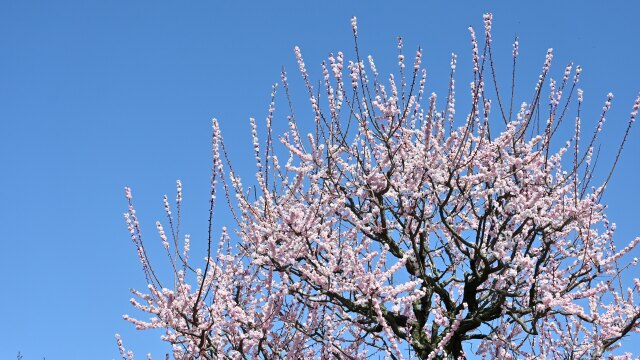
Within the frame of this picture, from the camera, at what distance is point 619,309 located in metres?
9.56

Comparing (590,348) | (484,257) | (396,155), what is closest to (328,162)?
(396,155)

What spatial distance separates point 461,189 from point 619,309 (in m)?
3.03

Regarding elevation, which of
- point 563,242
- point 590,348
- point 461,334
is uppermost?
point 563,242

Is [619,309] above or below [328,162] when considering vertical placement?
below

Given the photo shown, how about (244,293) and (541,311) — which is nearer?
(541,311)

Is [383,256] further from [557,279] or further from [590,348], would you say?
[590,348]

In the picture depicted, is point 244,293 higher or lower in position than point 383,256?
higher

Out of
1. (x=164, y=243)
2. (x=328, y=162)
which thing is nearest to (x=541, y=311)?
(x=328, y=162)

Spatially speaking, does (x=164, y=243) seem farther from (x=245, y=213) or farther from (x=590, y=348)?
(x=590, y=348)

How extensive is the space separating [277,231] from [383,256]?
167 cm

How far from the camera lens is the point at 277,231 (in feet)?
27.7

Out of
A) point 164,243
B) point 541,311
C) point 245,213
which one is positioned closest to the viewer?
point 164,243

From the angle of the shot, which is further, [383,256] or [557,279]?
[557,279]

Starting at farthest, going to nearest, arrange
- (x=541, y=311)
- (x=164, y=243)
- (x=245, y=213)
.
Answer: (x=245, y=213) → (x=541, y=311) → (x=164, y=243)
